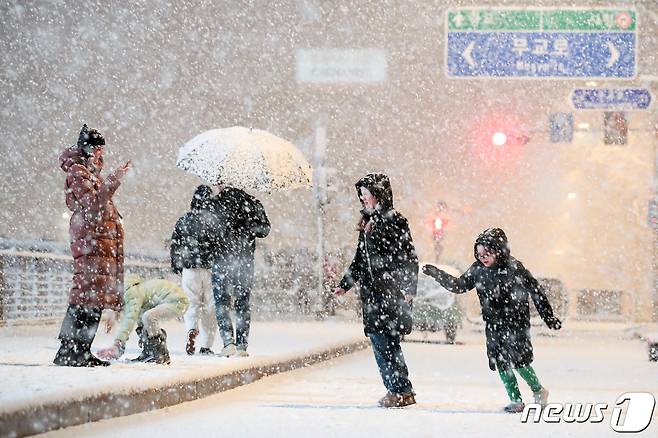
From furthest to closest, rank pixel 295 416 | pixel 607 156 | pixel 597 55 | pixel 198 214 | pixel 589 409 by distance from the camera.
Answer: pixel 607 156 < pixel 597 55 < pixel 198 214 < pixel 589 409 < pixel 295 416

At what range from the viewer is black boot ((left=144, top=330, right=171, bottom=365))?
10.5m

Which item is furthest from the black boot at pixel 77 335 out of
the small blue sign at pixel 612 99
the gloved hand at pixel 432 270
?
the small blue sign at pixel 612 99

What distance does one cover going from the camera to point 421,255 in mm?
44250

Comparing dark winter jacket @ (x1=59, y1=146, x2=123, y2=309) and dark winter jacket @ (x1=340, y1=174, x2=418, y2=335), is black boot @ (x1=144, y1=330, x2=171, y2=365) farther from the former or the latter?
dark winter jacket @ (x1=340, y1=174, x2=418, y2=335)

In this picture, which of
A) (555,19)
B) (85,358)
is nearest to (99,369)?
(85,358)

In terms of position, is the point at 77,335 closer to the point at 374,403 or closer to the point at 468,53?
the point at 374,403

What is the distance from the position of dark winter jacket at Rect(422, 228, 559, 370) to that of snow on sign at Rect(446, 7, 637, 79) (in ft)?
42.5

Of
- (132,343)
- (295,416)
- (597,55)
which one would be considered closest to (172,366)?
(295,416)

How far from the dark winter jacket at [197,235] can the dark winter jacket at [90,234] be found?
220 centimetres

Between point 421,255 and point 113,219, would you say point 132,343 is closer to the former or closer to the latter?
point 113,219

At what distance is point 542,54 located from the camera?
21.3 m

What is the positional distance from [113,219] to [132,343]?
5.08 m

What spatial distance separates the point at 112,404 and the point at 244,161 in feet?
17.8

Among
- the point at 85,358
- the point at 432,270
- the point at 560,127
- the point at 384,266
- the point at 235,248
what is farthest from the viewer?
the point at 560,127
